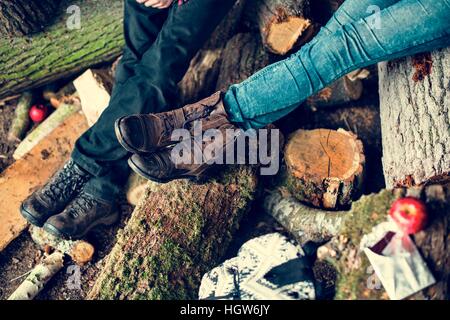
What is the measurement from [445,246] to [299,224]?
104 centimetres

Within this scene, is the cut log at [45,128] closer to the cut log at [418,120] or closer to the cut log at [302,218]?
the cut log at [302,218]

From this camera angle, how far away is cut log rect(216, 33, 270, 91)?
3.21 meters

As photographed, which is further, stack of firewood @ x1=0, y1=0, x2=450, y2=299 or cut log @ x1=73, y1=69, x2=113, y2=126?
cut log @ x1=73, y1=69, x2=113, y2=126

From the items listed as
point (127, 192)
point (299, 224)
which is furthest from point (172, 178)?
point (299, 224)

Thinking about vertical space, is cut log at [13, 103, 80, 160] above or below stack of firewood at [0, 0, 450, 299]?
above

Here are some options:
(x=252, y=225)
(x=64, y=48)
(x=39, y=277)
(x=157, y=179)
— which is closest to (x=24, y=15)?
(x=64, y=48)

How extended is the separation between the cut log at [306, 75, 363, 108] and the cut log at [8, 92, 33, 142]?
2.45 meters

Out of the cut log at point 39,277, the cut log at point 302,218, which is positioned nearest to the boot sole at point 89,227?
the cut log at point 39,277

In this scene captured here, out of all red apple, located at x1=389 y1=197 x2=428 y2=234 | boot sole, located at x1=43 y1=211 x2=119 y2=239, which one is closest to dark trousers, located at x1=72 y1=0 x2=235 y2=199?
boot sole, located at x1=43 y1=211 x2=119 y2=239

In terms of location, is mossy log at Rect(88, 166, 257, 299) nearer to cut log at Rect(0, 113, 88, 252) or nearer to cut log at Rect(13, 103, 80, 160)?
cut log at Rect(0, 113, 88, 252)
